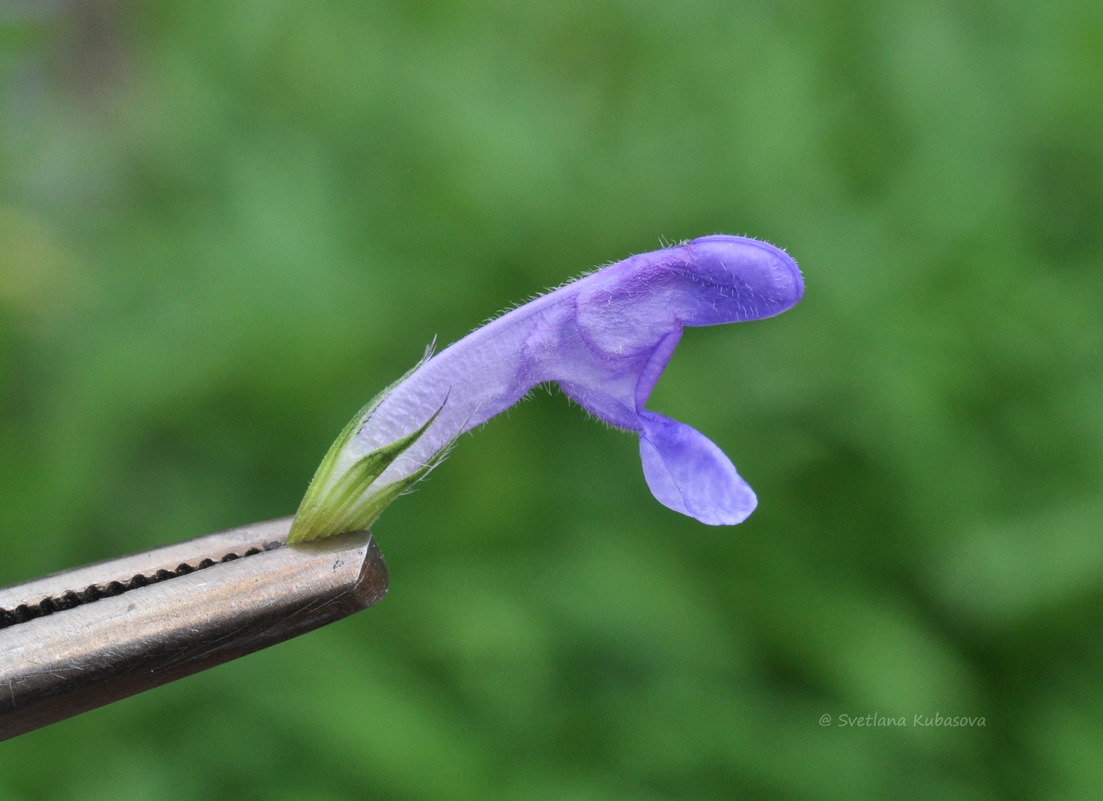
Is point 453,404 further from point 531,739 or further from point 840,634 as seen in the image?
point 840,634

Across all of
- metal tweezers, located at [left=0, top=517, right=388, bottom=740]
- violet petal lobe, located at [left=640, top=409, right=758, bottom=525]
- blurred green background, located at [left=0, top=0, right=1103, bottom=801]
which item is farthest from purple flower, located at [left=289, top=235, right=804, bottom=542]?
blurred green background, located at [left=0, top=0, right=1103, bottom=801]

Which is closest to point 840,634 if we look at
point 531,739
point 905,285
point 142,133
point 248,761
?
point 531,739

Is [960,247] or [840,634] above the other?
[960,247]

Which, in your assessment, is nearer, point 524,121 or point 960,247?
point 960,247

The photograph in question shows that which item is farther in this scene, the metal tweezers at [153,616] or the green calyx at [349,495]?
the green calyx at [349,495]

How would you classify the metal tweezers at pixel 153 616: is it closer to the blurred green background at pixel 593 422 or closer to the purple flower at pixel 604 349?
the purple flower at pixel 604 349

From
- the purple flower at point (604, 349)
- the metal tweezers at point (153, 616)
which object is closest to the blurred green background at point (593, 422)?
the purple flower at point (604, 349)
